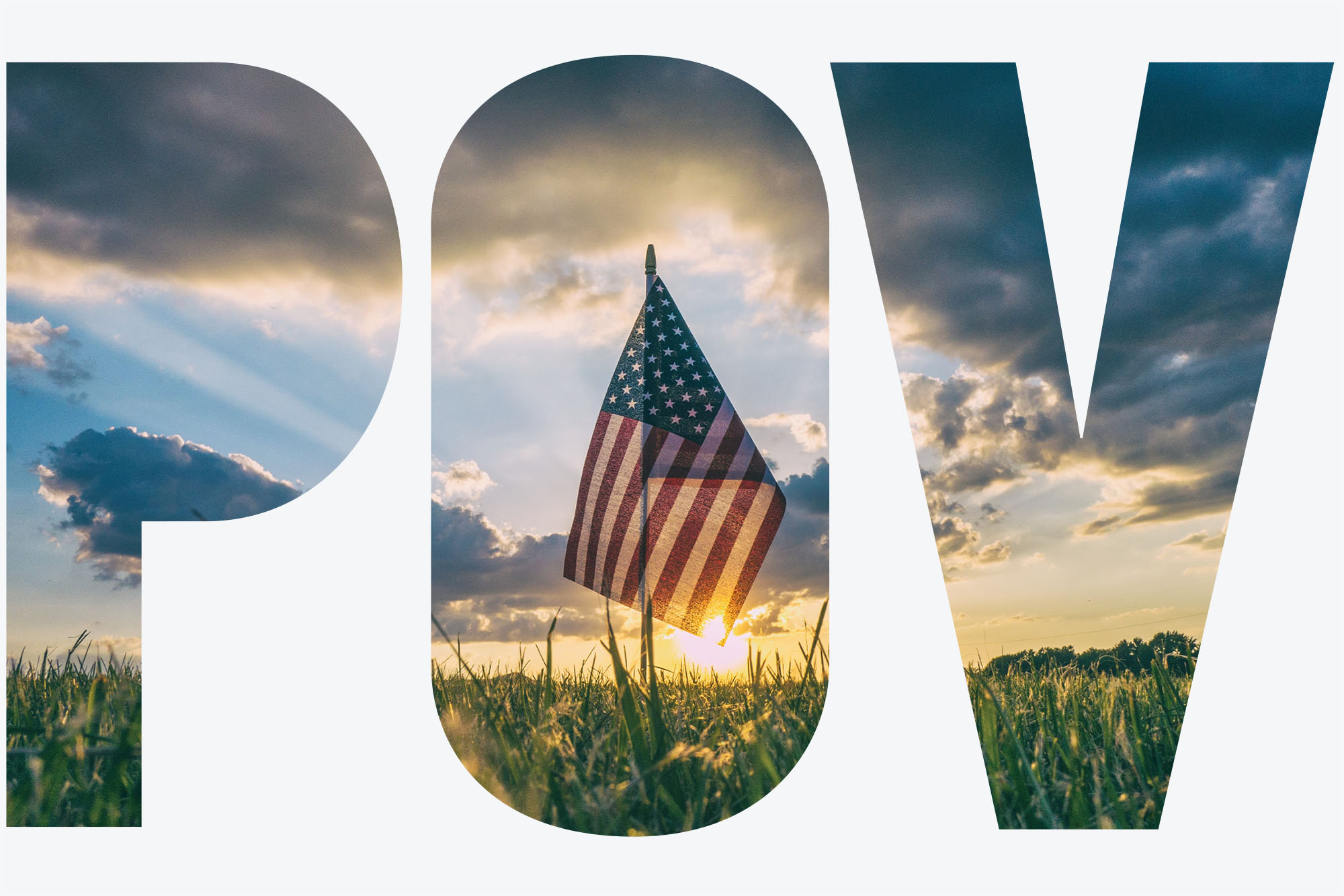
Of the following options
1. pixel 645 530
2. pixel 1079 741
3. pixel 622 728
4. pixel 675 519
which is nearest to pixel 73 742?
pixel 622 728

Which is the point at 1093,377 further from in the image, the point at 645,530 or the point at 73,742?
the point at 73,742

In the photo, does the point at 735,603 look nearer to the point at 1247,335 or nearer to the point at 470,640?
the point at 470,640

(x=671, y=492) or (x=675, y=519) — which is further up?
(x=671, y=492)

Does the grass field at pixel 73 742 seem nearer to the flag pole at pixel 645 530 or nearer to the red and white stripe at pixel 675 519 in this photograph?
the red and white stripe at pixel 675 519

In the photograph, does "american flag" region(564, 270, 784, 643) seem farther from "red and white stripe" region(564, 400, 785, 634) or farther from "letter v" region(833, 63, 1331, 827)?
"letter v" region(833, 63, 1331, 827)

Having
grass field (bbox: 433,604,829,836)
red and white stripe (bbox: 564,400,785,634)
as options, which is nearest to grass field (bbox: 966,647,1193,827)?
grass field (bbox: 433,604,829,836)

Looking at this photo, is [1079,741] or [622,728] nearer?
[622,728]

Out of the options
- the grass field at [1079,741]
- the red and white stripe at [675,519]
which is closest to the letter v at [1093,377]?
the grass field at [1079,741]
